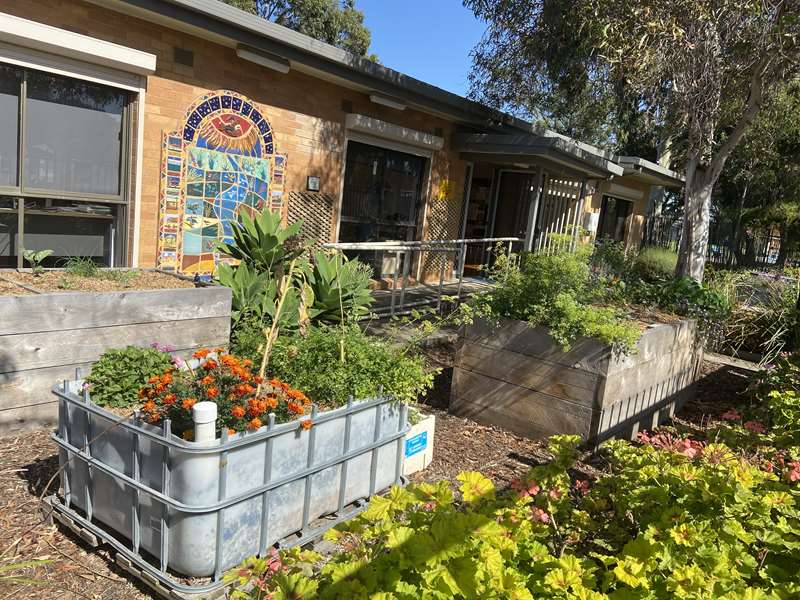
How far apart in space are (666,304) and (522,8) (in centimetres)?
747

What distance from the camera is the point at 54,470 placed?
3457mm

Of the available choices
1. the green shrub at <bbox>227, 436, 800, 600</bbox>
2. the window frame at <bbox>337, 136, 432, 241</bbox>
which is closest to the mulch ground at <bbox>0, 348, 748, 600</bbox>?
the green shrub at <bbox>227, 436, 800, 600</bbox>

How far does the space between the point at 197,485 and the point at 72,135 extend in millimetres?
4872

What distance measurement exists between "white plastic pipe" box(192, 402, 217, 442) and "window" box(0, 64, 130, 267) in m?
4.43

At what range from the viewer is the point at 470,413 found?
5008mm

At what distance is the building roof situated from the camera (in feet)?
19.7

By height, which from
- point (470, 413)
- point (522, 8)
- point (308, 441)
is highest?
point (522, 8)

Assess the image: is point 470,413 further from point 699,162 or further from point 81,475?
point 699,162

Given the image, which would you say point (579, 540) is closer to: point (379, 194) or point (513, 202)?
point (379, 194)

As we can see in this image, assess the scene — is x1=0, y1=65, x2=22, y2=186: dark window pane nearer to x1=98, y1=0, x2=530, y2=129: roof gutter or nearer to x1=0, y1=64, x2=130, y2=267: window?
x1=0, y1=64, x2=130, y2=267: window

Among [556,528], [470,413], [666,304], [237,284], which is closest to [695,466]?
[556,528]

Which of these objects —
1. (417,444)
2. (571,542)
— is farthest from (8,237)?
(571,542)

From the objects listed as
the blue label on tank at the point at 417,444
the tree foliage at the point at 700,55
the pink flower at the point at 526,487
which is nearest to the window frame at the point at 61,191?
the blue label on tank at the point at 417,444

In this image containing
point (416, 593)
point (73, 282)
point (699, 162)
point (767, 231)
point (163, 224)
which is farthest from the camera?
point (767, 231)
